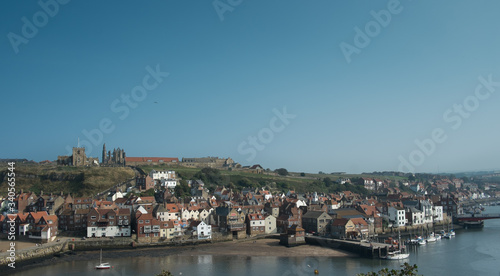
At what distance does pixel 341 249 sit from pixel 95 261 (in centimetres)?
2055

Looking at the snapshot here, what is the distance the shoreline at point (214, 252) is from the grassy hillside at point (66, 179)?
82.0ft

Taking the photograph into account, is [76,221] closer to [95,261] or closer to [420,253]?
[95,261]

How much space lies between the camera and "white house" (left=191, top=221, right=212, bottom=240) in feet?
129

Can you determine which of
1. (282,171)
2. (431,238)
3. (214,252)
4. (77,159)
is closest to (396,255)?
(431,238)

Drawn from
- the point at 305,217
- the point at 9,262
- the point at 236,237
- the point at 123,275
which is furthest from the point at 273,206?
the point at 9,262

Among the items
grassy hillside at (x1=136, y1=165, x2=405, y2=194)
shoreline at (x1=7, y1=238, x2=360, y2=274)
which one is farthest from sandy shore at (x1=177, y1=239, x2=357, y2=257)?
grassy hillside at (x1=136, y1=165, x2=405, y2=194)

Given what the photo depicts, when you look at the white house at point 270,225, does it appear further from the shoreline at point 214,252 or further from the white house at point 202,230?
the white house at point 202,230

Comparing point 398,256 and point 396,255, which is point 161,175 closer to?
point 396,255

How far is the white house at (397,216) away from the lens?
1923 inches

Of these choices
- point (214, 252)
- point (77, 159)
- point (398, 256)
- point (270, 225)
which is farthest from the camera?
point (77, 159)

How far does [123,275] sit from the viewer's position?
86.2 feet

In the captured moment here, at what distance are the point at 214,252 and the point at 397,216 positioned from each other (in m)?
25.5

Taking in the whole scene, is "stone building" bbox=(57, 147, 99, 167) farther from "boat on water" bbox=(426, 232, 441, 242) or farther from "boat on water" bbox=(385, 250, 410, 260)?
"boat on water" bbox=(385, 250, 410, 260)

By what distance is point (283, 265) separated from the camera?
29.4 m
